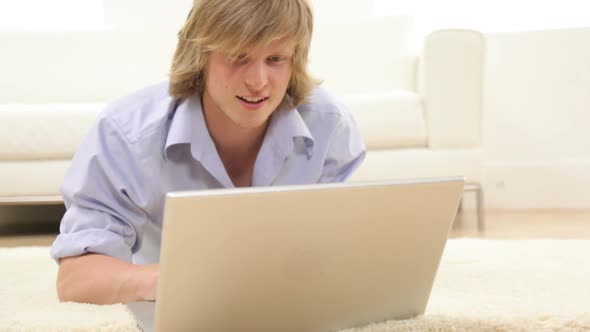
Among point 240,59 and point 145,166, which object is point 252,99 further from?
point 145,166

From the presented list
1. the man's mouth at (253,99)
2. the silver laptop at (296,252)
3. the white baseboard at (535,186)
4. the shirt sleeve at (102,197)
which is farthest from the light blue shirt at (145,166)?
the white baseboard at (535,186)

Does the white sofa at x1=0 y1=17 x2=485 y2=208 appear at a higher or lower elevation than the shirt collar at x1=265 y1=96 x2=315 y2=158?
lower

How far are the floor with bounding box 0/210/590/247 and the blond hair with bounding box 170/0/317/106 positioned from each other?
1.31 m

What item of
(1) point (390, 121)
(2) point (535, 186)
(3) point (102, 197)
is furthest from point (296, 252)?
(2) point (535, 186)

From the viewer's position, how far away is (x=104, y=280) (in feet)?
3.34

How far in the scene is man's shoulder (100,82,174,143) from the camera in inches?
44.0

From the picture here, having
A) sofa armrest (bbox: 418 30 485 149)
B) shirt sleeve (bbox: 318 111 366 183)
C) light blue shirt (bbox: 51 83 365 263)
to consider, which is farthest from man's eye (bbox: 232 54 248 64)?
sofa armrest (bbox: 418 30 485 149)

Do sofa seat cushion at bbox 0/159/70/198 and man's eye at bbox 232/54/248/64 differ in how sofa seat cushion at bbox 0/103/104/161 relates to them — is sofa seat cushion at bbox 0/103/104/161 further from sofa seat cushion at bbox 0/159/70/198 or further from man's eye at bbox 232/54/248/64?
man's eye at bbox 232/54/248/64

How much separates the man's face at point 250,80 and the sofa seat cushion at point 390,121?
1.32 metres

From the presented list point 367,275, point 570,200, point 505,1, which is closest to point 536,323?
point 367,275

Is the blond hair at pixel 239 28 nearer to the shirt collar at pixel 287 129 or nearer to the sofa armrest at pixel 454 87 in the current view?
the shirt collar at pixel 287 129

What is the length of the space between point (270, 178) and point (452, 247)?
0.76 meters

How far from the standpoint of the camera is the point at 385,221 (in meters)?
0.75

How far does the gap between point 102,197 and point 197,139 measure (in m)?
0.17
